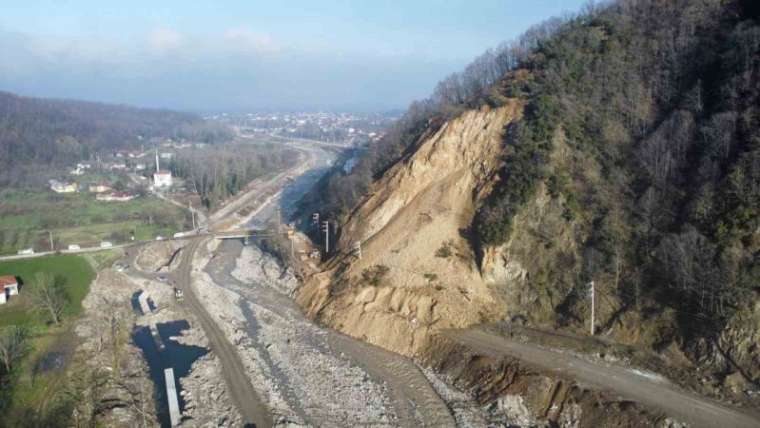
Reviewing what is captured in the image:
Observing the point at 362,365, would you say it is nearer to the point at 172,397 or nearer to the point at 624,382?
the point at 172,397

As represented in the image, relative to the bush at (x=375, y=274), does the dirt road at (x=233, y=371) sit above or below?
below

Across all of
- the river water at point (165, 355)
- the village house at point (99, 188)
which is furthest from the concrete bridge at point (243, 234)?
the village house at point (99, 188)

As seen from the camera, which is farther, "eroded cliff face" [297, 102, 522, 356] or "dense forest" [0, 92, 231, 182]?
"dense forest" [0, 92, 231, 182]

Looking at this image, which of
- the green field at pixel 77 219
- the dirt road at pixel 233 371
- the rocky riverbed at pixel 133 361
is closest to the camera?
the dirt road at pixel 233 371

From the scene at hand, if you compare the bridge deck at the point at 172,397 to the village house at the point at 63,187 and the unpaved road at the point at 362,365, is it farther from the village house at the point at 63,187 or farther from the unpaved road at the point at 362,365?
the village house at the point at 63,187

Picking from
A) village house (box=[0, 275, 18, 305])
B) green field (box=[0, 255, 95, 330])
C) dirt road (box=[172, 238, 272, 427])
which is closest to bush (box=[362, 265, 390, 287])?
dirt road (box=[172, 238, 272, 427])

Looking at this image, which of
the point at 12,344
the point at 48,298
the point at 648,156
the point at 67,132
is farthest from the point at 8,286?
the point at 67,132

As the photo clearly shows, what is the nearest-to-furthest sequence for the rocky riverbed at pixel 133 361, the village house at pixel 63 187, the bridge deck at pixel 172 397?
the bridge deck at pixel 172 397 < the rocky riverbed at pixel 133 361 < the village house at pixel 63 187

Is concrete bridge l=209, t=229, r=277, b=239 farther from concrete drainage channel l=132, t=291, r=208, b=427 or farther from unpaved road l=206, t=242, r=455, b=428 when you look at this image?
concrete drainage channel l=132, t=291, r=208, b=427
